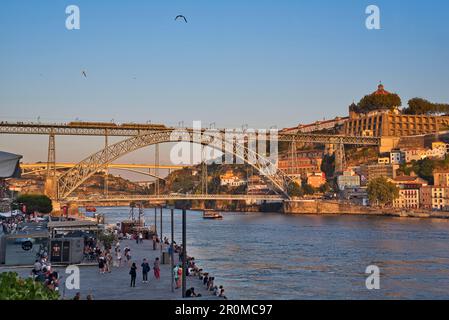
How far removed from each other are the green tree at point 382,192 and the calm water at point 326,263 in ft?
82.8

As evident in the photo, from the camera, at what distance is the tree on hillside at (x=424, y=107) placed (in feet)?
283

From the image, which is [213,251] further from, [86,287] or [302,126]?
[302,126]

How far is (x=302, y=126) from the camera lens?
107 m

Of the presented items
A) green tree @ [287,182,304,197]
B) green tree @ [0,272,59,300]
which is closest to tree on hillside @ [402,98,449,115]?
green tree @ [287,182,304,197]

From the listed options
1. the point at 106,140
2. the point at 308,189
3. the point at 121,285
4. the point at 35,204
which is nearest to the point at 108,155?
the point at 106,140

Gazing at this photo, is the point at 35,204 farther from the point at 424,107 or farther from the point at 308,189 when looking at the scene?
the point at 424,107

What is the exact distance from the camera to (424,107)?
86438 millimetres

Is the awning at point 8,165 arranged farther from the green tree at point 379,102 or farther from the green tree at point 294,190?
the green tree at point 379,102

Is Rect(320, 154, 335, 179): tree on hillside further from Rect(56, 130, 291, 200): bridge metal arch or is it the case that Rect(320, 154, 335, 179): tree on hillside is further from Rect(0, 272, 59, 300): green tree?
Rect(0, 272, 59, 300): green tree

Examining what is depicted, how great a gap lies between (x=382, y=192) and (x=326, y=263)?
41.0 metres

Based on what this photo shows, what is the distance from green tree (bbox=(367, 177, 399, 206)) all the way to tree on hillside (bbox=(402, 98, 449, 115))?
27.5 metres

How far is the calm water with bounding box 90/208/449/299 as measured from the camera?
50.5 ft

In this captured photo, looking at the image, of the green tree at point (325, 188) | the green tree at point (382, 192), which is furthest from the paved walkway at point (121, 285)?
the green tree at point (325, 188)
